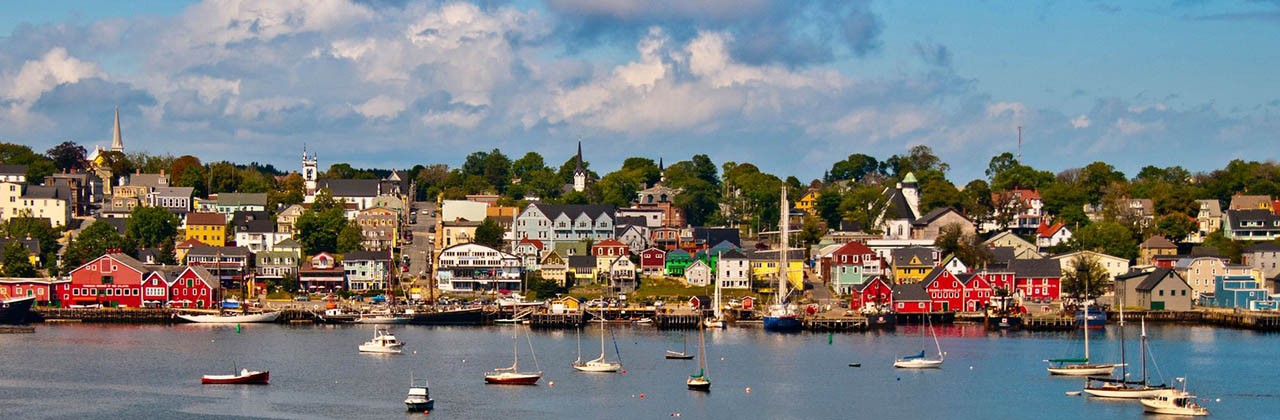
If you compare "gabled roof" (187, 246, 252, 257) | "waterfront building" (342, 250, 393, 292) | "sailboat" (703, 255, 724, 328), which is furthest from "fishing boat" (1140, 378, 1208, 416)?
"gabled roof" (187, 246, 252, 257)

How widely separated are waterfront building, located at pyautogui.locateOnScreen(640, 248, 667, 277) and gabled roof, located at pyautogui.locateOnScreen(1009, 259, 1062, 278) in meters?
17.3

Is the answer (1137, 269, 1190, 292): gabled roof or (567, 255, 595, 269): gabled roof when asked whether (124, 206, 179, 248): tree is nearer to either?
(567, 255, 595, 269): gabled roof

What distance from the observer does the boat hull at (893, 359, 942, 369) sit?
61031 millimetres

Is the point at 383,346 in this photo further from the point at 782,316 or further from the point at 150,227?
the point at 150,227

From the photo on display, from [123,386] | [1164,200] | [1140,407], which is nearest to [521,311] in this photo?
[123,386]

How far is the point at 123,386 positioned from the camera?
54.8 m

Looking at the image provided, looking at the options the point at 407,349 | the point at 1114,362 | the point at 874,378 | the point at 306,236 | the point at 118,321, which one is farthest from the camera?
the point at 306,236

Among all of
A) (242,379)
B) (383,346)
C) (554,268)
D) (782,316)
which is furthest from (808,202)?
(242,379)

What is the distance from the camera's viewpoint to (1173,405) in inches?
1971

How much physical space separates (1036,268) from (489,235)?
28.1 meters

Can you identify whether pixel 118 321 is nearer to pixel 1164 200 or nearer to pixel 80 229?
pixel 80 229

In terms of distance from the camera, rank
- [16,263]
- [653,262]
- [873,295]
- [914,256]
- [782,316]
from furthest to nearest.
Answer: [653,262], [914,256], [16,263], [873,295], [782,316]

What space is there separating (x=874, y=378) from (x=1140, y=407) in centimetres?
935

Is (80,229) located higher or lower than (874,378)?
higher
